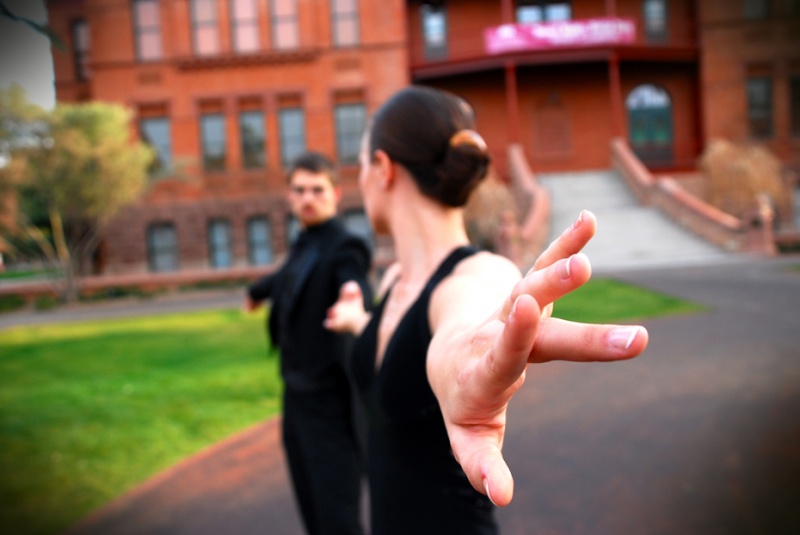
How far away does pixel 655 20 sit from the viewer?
2544 cm

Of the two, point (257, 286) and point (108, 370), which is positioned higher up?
point (257, 286)

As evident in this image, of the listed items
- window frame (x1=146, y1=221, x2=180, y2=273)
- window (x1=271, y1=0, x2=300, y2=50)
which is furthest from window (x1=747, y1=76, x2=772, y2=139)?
window frame (x1=146, y1=221, x2=180, y2=273)

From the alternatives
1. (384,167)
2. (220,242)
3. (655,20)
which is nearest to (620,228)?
(655,20)

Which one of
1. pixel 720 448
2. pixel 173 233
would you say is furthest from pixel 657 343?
pixel 173 233

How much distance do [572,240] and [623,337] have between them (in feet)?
0.39

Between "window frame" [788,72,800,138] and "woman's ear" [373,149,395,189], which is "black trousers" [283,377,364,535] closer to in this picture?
"woman's ear" [373,149,395,189]

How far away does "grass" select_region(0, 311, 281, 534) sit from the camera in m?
4.36

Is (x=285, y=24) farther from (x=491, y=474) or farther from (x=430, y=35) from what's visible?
(x=491, y=474)

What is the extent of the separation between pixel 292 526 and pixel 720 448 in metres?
2.83

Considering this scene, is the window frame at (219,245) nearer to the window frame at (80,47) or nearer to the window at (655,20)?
the window frame at (80,47)

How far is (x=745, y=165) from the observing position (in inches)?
754

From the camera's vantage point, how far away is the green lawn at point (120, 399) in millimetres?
4430

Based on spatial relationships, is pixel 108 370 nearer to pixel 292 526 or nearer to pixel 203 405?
pixel 203 405

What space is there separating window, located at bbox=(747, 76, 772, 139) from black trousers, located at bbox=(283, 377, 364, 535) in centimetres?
2635
